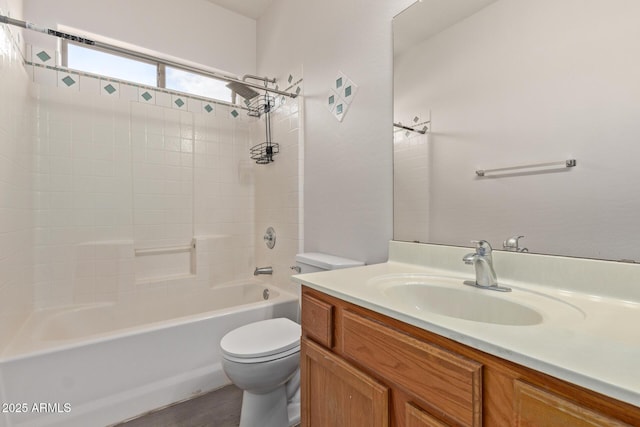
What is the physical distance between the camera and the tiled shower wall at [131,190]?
77.2 inches

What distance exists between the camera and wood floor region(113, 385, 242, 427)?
1437 mm

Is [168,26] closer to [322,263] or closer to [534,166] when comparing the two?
[322,263]

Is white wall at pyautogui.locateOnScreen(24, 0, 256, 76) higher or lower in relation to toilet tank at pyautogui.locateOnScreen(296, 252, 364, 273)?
higher

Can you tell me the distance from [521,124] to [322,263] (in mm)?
1070

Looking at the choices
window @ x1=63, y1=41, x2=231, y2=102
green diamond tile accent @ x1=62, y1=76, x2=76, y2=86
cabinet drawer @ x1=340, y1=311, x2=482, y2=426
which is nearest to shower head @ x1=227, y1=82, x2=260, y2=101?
window @ x1=63, y1=41, x2=231, y2=102

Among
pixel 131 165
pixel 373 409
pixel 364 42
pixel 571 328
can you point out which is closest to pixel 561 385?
pixel 571 328

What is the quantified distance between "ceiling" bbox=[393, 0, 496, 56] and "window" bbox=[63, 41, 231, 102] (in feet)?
4.81

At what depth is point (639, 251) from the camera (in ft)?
2.48

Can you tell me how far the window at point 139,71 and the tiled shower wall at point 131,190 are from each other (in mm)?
97

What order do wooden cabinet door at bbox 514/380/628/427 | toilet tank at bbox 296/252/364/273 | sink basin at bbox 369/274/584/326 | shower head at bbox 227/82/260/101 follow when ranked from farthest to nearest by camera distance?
shower head at bbox 227/82/260/101 < toilet tank at bbox 296/252/364/273 < sink basin at bbox 369/274/584/326 < wooden cabinet door at bbox 514/380/628/427

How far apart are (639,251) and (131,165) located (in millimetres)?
2758

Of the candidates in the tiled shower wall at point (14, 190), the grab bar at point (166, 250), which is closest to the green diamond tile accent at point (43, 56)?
the tiled shower wall at point (14, 190)

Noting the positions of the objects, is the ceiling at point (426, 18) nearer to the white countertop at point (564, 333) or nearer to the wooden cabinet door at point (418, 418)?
the white countertop at point (564, 333)

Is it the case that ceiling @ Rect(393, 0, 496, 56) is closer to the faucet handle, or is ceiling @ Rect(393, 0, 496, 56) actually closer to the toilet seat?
the faucet handle
